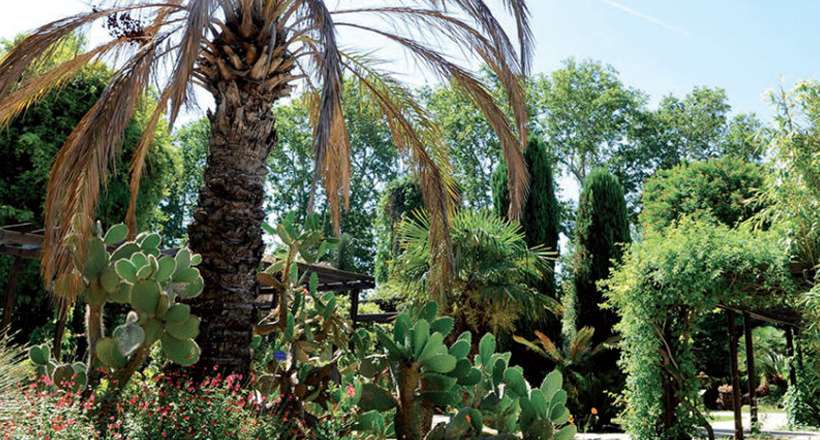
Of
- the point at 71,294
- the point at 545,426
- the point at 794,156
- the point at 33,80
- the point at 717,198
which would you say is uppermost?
the point at 717,198

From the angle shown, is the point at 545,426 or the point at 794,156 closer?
the point at 545,426

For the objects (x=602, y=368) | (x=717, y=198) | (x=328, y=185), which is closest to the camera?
(x=328, y=185)

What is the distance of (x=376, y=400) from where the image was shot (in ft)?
12.1

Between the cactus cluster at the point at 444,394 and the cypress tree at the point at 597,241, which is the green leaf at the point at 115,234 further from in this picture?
the cypress tree at the point at 597,241

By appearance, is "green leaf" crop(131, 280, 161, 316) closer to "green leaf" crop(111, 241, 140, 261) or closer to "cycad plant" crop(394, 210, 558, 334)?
"green leaf" crop(111, 241, 140, 261)

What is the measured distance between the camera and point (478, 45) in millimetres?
6707

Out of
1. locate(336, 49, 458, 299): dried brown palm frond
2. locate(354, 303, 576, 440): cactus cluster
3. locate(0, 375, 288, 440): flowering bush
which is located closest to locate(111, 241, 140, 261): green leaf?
locate(0, 375, 288, 440): flowering bush

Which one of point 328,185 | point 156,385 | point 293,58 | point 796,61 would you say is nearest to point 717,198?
point 796,61

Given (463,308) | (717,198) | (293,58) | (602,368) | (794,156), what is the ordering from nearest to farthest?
(293,58), (794,156), (463,308), (602,368), (717,198)

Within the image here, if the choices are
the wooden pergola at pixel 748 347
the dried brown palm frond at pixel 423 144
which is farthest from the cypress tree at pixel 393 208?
the dried brown palm frond at pixel 423 144

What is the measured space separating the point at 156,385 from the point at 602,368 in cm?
1237

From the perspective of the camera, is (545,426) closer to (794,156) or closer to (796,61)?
(794,156)

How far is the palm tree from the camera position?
15.8ft

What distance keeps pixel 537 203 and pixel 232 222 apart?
511 inches
